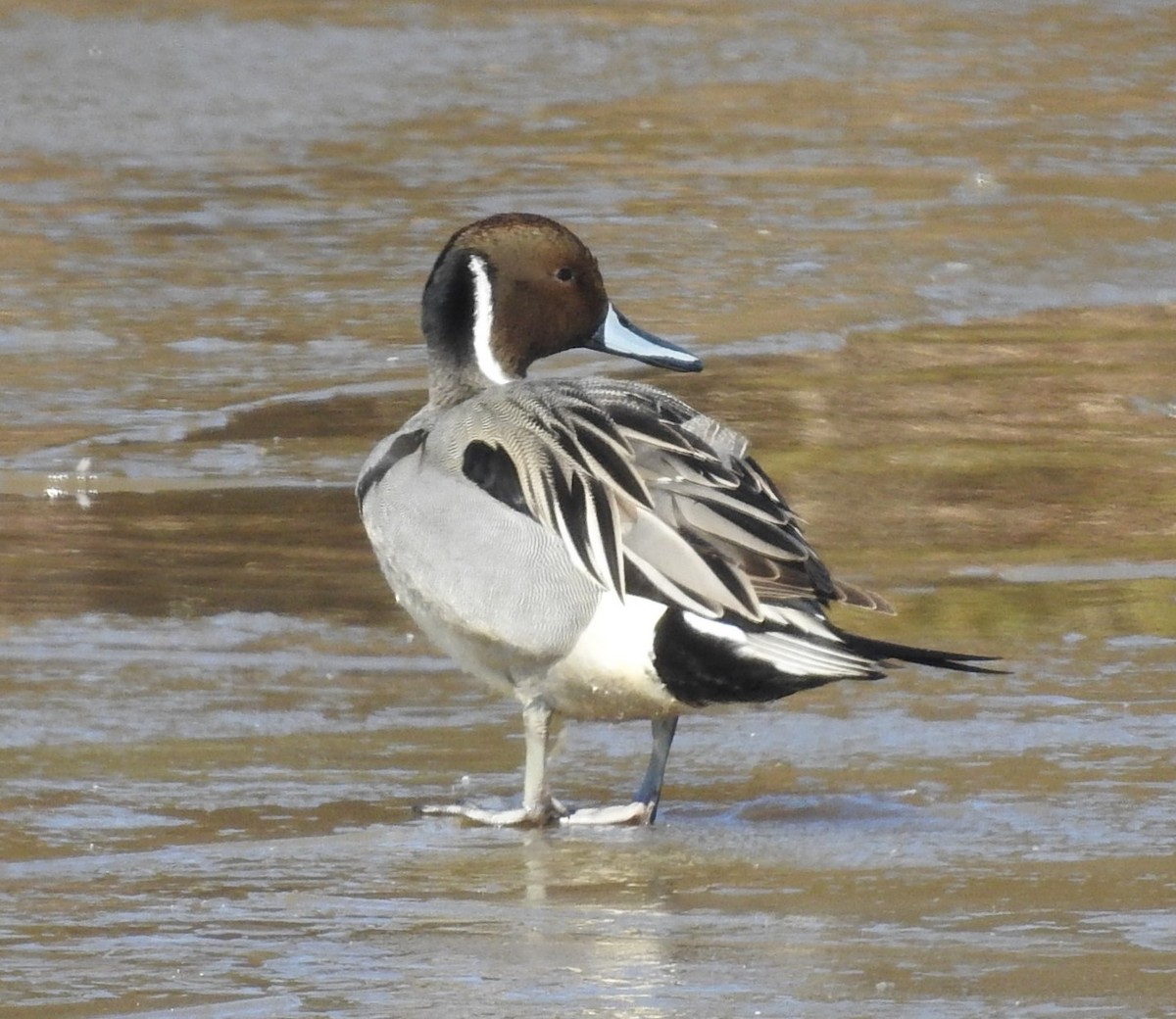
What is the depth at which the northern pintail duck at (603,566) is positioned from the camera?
409cm

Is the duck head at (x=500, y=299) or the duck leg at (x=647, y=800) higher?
the duck head at (x=500, y=299)

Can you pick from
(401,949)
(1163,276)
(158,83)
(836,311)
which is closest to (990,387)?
(836,311)

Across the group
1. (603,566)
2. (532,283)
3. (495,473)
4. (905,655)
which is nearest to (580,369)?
(532,283)

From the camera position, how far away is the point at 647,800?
4.20 meters

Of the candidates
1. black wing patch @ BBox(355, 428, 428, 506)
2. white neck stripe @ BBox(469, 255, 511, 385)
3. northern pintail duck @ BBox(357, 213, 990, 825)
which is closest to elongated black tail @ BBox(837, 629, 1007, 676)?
northern pintail duck @ BBox(357, 213, 990, 825)

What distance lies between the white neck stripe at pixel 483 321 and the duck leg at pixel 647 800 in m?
1.01

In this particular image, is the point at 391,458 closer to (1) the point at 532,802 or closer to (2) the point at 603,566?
(2) the point at 603,566

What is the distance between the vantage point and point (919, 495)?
6.41m

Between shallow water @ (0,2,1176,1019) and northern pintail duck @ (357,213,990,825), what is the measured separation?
234mm

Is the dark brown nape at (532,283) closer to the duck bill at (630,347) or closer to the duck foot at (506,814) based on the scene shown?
the duck bill at (630,347)

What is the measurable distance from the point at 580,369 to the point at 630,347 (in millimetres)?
2520

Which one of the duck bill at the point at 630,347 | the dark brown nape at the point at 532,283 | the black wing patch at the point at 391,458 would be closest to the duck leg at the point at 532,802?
the black wing patch at the point at 391,458

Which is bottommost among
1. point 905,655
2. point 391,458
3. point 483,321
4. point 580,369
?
point 580,369

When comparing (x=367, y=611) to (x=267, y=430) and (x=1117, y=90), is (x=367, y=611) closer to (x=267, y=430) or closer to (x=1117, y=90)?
(x=267, y=430)
